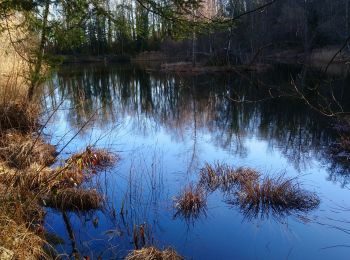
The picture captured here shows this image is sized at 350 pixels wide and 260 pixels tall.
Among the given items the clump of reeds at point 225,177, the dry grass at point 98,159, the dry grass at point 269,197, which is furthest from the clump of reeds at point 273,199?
the dry grass at point 98,159

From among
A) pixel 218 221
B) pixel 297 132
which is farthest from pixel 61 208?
pixel 297 132

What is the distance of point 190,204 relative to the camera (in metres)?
6.48

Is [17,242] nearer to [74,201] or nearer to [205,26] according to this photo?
[74,201]

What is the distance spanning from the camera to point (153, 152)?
10094 mm

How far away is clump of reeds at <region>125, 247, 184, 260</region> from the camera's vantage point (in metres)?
4.66

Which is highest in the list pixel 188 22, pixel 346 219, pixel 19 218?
pixel 188 22

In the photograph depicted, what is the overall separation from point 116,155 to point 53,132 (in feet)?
11.4

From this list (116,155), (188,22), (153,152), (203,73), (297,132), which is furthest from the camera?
(203,73)

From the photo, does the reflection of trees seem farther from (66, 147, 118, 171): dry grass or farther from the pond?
(66, 147, 118, 171): dry grass

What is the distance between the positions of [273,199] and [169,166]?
273cm

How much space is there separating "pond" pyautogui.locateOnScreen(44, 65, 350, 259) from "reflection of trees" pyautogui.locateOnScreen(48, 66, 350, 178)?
35mm

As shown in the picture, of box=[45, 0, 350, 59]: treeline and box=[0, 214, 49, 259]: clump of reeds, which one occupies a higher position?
box=[45, 0, 350, 59]: treeline

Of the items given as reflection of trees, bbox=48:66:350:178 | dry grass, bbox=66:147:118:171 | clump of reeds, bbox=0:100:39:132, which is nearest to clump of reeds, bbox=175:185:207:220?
reflection of trees, bbox=48:66:350:178

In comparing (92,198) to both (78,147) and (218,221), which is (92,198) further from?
(78,147)
